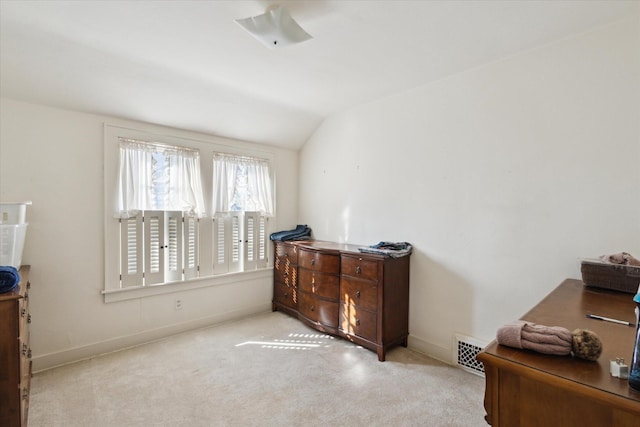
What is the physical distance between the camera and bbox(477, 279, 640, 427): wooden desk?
0.78m

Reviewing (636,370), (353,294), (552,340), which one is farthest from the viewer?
(353,294)

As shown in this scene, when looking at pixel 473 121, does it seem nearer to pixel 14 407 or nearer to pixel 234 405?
pixel 234 405

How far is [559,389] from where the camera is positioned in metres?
0.86

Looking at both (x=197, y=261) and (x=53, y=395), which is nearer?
(x=53, y=395)

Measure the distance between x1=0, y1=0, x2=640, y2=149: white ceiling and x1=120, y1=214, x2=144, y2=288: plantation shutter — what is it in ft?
3.44

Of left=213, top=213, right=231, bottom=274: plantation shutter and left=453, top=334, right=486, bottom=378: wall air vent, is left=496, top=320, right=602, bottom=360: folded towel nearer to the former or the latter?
left=453, top=334, right=486, bottom=378: wall air vent

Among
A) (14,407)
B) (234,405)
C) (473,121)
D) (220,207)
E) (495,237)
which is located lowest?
(234,405)

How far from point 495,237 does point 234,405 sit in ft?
7.71

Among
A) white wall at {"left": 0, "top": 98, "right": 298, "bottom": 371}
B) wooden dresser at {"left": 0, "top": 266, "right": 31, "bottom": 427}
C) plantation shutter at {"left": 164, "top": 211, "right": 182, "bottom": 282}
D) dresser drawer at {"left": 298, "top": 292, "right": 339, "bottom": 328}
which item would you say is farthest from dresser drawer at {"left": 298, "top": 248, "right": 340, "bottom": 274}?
wooden dresser at {"left": 0, "top": 266, "right": 31, "bottom": 427}

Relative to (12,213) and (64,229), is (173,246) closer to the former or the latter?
(64,229)

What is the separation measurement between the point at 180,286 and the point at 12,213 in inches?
61.7

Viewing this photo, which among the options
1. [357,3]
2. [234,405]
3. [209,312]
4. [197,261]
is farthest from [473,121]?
[209,312]

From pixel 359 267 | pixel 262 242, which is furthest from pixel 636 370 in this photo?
pixel 262 242

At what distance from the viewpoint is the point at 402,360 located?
2.70m
